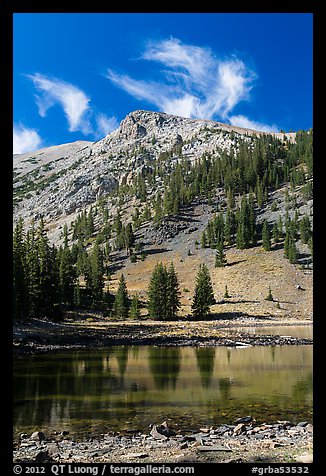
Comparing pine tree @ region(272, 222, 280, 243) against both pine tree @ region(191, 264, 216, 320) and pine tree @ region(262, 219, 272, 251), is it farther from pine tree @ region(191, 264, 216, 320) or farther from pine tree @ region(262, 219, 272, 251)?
pine tree @ region(191, 264, 216, 320)

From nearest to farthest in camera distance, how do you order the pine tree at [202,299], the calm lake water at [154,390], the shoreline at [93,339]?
the calm lake water at [154,390] < the shoreline at [93,339] < the pine tree at [202,299]

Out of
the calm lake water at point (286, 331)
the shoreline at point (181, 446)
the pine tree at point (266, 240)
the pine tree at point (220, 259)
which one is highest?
the pine tree at point (266, 240)

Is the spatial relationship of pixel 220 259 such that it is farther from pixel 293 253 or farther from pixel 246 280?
pixel 293 253

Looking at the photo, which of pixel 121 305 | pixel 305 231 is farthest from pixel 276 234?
pixel 121 305

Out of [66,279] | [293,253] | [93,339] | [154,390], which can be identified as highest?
[293,253]

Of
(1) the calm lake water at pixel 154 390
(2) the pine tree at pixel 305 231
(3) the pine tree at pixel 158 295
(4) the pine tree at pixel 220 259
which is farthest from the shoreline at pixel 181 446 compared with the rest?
(2) the pine tree at pixel 305 231

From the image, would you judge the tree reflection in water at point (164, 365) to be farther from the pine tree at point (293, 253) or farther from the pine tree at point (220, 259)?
the pine tree at point (220, 259)

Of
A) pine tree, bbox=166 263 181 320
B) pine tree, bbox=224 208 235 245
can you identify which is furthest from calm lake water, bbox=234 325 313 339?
pine tree, bbox=224 208 235 245

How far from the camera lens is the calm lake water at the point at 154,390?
15.4 meters

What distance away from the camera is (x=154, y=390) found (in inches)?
820

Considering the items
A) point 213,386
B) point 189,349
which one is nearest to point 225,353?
point 189,349

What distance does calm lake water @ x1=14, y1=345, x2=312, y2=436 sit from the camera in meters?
15.4
